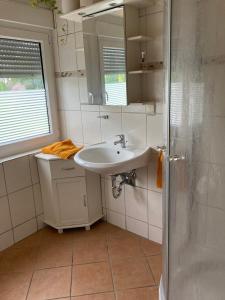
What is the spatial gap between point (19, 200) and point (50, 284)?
2.56 feet

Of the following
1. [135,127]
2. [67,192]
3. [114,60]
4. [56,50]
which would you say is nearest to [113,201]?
[67,192]

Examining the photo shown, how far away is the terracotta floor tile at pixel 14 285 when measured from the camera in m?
1.70

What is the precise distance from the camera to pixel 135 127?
2.03 meters

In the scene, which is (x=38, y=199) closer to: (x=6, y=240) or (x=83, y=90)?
(x=6, y=240)

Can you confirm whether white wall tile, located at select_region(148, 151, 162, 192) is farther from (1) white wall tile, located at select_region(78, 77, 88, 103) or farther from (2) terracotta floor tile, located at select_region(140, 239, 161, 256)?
(1) white wall tile, located at select_region(78, 77, 88, 103)

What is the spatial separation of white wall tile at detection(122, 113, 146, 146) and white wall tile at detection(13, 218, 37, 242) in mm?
1207

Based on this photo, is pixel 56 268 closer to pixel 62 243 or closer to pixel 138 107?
pixel 62 243

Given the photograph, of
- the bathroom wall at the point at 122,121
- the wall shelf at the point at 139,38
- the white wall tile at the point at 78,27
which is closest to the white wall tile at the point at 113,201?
the bathroom wall at the point at 122,121

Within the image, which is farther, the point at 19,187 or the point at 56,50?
the point at 56,50

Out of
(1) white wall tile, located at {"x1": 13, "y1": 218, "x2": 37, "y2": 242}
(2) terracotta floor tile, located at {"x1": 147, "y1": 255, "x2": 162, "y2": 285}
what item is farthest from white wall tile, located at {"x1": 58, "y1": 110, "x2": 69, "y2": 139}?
(2) terracotta floor tile, located at {"x1": 147, "y1": 255, "x2": 162, "y2": 285}

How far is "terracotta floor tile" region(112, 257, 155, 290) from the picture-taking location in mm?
1749

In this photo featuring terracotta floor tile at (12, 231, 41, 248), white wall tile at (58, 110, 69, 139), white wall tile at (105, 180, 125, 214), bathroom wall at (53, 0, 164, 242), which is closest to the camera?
bathroom wall at (53, 0, 164, 242)

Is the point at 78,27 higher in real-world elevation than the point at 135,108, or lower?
higher

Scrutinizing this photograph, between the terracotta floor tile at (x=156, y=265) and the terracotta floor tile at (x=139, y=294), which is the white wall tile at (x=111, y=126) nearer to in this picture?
the terracotta floor tile at (x=156, y=265)
